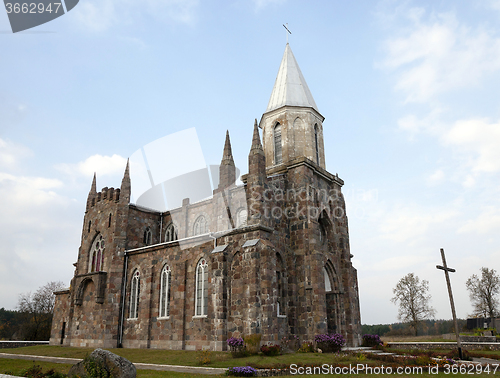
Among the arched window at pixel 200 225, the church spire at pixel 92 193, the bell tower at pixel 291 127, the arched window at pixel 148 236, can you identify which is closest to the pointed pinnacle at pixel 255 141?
the bell tower at pixel 291 127

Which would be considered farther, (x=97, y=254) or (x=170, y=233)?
(x=170, y=233)

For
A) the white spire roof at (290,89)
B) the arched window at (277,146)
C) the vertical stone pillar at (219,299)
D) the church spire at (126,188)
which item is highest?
the white spire roof at (290,89)

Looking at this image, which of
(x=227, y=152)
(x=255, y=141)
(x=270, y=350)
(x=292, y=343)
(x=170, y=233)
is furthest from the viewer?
(x=170, y=233)

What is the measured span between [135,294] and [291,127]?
18.1 meters

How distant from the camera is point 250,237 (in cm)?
2372

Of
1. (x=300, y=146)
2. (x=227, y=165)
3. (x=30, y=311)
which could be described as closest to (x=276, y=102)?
(x=300, y=146)

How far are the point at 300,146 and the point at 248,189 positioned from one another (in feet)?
22.3

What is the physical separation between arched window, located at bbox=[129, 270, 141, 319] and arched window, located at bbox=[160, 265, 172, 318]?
2904 mm

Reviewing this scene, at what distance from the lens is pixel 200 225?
3372cm

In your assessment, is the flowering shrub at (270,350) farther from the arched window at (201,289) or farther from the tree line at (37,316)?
the tree line at (37,316)

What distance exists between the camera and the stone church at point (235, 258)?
76.4 feet

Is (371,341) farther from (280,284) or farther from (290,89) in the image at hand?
(290,89)

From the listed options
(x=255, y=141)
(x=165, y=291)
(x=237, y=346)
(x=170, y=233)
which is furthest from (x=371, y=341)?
(x=170, y=233)

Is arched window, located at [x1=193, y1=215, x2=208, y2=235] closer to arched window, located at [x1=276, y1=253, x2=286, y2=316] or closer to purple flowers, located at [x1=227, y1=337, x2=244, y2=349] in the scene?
arched window, located at [x1=276, y1=253, x2=286, y2=316]
